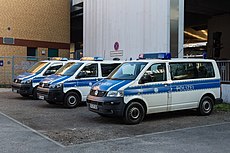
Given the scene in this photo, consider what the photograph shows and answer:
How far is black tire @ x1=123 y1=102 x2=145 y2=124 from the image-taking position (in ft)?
29.2

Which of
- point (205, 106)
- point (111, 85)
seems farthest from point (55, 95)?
point (205, 106)

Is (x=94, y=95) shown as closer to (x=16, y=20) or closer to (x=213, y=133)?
(x=213, y=133)

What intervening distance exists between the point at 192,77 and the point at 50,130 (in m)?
4.68

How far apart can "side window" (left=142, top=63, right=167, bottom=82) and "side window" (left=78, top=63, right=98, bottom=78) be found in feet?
11.5

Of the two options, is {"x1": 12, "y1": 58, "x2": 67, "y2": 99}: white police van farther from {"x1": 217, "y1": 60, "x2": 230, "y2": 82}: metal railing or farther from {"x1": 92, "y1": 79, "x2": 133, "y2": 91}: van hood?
{"x1": 217, "y1": 60, "x2": 230, "y2": 82}: metal railing

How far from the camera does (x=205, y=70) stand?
10.6 metres

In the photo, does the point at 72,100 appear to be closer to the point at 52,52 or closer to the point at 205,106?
the point at 205,106

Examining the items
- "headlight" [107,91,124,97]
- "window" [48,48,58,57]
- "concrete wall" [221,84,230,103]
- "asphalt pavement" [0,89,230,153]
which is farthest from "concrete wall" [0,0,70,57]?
"asphalt pavement" [0,89,230,153]

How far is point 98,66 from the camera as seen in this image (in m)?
12.7

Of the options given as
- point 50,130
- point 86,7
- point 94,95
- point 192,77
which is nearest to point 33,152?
point 50,130

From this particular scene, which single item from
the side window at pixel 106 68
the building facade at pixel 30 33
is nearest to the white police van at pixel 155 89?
the side window at pixel 106 68

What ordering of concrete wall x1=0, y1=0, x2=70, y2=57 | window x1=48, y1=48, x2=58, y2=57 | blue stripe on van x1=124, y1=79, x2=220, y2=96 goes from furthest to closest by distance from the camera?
window x1=48, y1=48, x2=58, y2=57
concrete wall x1=0, y1=0, x2=70, y2=57
blue stripe on van x1=124, y1=79, x2=220, y2=96

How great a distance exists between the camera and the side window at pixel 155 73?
9.36m

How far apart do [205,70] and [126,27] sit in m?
7.39
